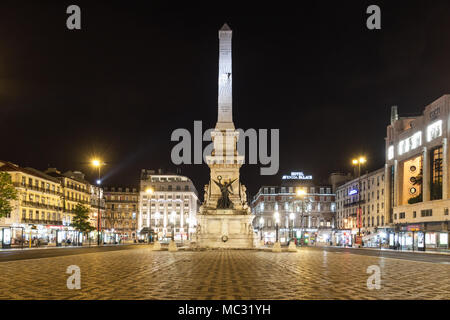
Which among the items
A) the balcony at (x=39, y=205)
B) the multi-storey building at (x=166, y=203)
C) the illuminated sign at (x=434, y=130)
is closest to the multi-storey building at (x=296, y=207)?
the multi-storey building at (x=166, y=203)

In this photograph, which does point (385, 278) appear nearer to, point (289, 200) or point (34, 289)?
point (34, 289)

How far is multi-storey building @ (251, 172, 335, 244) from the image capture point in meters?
131

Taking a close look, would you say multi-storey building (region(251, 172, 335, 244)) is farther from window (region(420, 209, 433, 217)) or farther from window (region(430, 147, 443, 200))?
window (region(430, 147, 443, 200))

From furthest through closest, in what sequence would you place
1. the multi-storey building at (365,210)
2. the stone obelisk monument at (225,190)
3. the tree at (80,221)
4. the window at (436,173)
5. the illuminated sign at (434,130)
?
the multi-storey building at (365,210), the tree at (80,221), the window at (436,173), the illuminated sign at (434,130), the stone obelisk monument at (225,190)

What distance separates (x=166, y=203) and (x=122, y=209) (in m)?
14.6

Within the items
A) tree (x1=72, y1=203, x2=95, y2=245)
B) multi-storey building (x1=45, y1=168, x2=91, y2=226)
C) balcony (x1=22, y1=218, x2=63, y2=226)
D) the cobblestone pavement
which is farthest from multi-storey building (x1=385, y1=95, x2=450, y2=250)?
multi-storey building (x1=45, y1=168, x2=91, y2=226)

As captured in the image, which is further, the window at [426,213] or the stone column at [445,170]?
the window at [426,213]

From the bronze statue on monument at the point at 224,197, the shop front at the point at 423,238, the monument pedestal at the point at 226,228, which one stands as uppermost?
the bronze statue on monument at the point at 224,197

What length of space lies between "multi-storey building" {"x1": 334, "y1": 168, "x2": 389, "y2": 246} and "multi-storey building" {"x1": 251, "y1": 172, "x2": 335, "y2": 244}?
38.1 ft

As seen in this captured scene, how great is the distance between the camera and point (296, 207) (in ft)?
434

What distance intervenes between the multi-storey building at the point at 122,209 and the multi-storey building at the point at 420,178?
84.3m

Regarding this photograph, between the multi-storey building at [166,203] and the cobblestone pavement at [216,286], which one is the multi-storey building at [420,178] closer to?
the cobblestone pavement at [216,286]

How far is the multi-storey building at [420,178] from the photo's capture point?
199 feet
